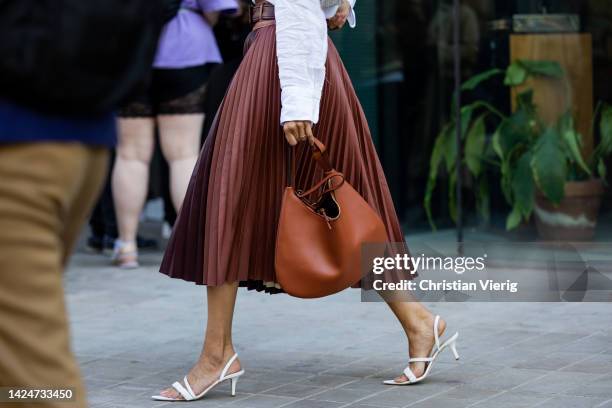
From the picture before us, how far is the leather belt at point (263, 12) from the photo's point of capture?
4.36 meters

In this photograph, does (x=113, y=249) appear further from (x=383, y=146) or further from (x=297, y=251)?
(x=297, y=251)

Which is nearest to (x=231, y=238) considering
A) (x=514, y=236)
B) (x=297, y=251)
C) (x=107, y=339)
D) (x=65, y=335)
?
(x=297, y=251)

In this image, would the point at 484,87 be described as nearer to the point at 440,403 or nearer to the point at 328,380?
the point at 328,380

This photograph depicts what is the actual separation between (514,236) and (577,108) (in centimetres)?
87

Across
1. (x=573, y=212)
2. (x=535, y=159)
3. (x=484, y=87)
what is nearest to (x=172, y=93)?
(x=484, y=87)

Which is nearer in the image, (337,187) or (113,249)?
(337,187)

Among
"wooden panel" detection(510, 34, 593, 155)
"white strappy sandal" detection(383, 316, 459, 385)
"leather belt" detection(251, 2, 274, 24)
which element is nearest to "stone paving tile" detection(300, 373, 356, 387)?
"white strappy sandal" detection(383, 316, 459, 385)

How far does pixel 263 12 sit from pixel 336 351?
153 centimetres

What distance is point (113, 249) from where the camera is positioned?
849 centimetres

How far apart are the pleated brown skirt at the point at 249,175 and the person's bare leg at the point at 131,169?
3.06 meters

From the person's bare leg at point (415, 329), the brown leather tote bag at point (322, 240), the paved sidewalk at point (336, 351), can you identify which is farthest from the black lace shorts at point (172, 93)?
the brown leather tote bag at point (322, 240)

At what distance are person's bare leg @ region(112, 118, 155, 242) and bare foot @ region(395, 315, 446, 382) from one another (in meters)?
3.35

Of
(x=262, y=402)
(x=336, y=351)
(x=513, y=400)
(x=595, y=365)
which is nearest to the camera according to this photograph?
(x=513, y=400)

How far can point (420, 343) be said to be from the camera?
4559 mm
